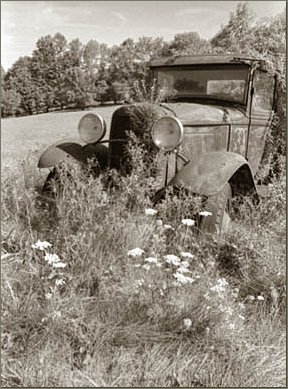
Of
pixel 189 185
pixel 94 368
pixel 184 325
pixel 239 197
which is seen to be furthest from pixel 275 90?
pixel 94 368

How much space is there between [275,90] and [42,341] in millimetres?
4688

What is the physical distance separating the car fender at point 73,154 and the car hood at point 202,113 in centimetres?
91

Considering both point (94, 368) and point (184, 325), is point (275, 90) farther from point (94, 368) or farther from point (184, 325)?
point (94, 368)

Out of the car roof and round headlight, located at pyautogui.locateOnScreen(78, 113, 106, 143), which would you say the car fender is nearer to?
round headlight, located at pyautogui.locateOnScreen(78, 113, 106, 143)

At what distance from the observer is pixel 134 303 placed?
2.77 meters

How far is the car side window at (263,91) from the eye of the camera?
5.57 meters

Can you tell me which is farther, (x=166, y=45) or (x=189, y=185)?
(x=166, y=45)

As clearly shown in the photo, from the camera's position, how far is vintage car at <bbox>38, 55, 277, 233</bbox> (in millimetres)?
4219

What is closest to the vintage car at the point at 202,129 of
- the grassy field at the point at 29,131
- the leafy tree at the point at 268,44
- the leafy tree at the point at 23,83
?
the leafy tree at the point at 268,44

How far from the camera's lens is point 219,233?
13.2ft

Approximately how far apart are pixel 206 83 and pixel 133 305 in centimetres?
346

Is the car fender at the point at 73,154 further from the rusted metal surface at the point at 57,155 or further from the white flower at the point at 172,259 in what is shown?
the white flower at the point at 172,259

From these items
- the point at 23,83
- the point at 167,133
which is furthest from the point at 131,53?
the point at 167,133

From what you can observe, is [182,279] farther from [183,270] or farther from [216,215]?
[216,215]
